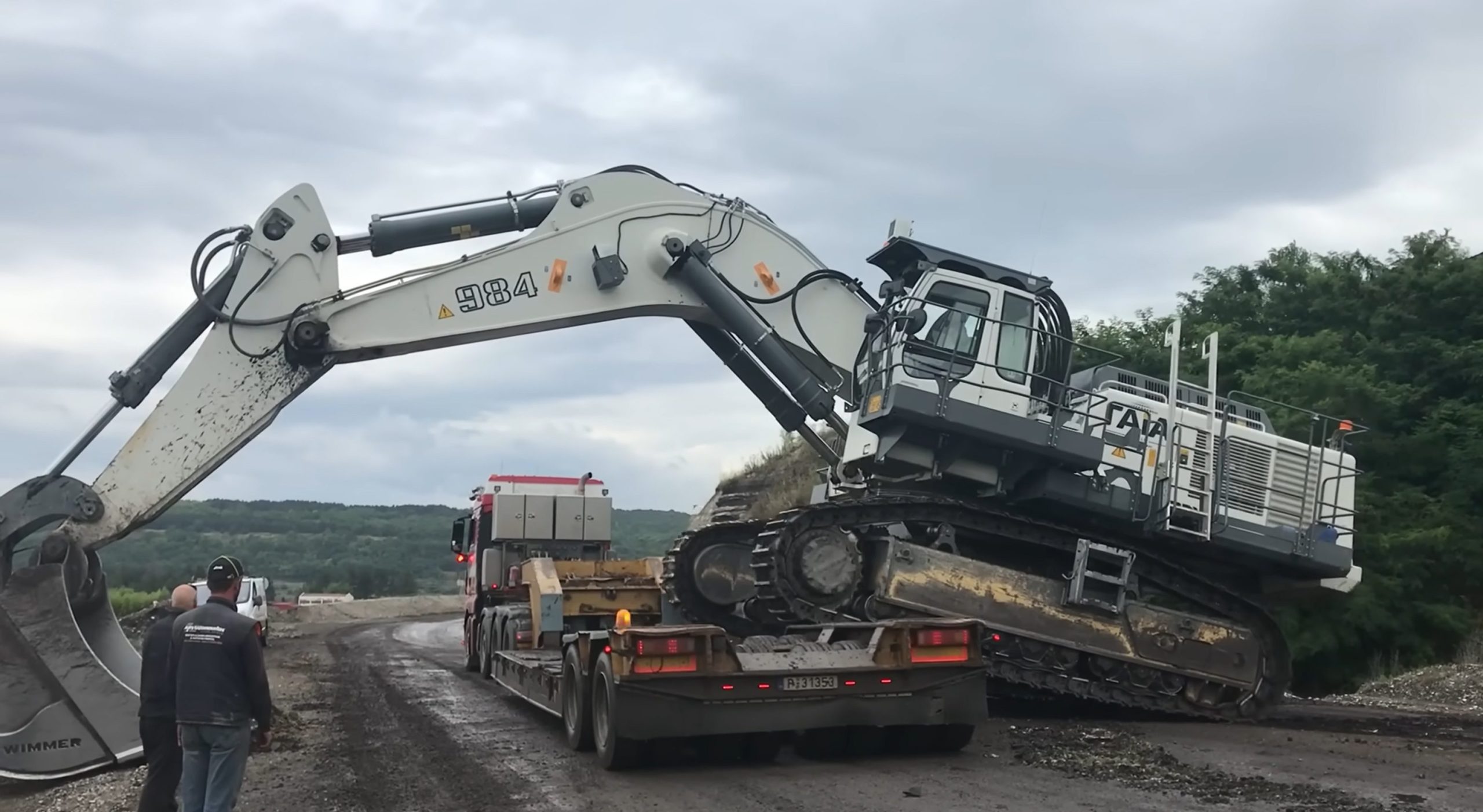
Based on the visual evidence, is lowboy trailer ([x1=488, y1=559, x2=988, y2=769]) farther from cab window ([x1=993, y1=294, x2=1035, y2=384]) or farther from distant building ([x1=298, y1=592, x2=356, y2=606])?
distant building ([x1=298, y1=592, x2=356, y2=606])

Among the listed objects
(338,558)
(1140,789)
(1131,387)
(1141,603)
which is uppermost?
(1131,387)

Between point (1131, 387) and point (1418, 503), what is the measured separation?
944 centimetres

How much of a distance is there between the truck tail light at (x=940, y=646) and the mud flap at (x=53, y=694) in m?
6.30

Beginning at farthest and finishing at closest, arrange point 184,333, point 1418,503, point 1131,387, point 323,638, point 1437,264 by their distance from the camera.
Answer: point 323,638 → point 1437,264 → point 1418,503 → point 1131,387 → point 184,333

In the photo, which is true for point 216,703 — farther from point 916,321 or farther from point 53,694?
point 916,321

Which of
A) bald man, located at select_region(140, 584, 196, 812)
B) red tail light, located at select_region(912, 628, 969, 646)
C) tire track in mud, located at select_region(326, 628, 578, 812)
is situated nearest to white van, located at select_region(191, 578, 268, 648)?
tire track in mud, located at select_region(326, 628, 578, 812)

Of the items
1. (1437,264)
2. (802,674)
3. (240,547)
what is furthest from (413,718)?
(240,547)

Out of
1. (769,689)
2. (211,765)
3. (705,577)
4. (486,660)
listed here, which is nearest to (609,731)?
(769,689)

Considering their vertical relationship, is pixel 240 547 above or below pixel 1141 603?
below

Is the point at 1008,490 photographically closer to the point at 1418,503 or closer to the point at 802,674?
the point at 802,674

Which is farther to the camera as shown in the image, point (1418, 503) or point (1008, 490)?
point (1418, 503)

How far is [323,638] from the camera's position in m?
35.4

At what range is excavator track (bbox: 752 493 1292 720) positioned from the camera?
41.1 ft

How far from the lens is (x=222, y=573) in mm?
7500
